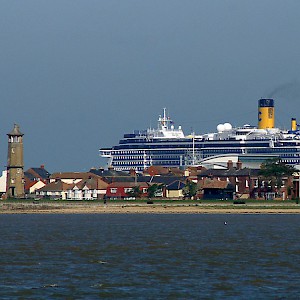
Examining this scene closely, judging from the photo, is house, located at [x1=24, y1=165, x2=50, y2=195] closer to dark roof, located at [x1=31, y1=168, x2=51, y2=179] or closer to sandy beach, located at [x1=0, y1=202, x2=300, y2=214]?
dark roof, located at [x1=31, y1=168, x2=51, y2=179]

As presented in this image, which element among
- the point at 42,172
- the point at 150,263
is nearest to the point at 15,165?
the point at 42,172

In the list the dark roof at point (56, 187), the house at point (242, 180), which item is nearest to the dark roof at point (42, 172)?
the dark roof at point (56, 187)

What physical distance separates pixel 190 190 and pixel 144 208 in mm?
17671

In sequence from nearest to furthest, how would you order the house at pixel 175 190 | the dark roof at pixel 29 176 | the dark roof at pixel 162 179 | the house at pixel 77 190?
1. the house at pixel 175 190
2. the dark roof at pixel 162 179
3. the house at pixel 77 190
4. the dark roof at pixel 29 176

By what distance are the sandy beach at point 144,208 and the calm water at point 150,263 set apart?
35.9 metres

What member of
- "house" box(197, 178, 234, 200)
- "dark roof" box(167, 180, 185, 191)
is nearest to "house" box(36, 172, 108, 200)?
"dark roof" box(167, 180, 185, 191)

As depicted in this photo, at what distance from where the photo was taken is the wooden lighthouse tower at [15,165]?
142500mm

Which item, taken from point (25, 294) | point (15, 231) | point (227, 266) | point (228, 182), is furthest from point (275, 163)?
point (25, 294)

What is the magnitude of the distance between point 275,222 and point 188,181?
170 ft

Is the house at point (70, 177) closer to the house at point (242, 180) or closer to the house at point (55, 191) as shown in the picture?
the house at point (55, 191)

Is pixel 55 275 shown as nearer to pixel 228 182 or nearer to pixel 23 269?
pixel 23 269

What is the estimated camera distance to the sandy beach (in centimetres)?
12000

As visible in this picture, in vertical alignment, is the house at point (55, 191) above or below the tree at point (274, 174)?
below

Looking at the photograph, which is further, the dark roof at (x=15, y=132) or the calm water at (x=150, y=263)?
the dark roof at (x=15, y=132)
